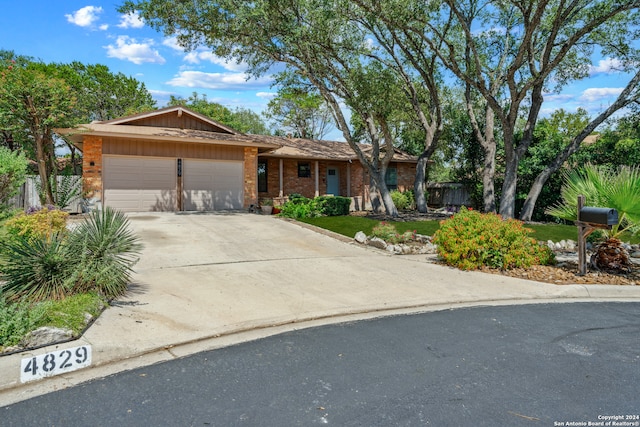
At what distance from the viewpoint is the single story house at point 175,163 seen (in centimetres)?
1523

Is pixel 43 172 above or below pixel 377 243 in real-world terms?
above

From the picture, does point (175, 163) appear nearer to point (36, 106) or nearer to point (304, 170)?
point (36, 106)

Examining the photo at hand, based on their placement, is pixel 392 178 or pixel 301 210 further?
pixel 392 178

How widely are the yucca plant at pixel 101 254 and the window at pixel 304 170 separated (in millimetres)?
16551

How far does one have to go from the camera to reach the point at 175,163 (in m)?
16.6

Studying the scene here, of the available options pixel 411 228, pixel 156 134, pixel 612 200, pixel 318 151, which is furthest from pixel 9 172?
pixel 318 151

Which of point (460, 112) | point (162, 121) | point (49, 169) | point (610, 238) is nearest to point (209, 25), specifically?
point (162, 121)

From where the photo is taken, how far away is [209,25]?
14625 mm

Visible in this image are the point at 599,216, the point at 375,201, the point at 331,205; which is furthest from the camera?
the point at 375,201

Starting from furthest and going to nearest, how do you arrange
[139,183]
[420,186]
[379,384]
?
[420,186] < [139,183] < [379,384]

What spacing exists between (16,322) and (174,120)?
51.3 feet

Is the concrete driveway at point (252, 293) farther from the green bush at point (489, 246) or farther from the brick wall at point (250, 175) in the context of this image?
the brick wall at point (250, 175)

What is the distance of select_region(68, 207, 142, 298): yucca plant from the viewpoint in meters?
5.10

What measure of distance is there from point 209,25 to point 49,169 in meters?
7.84
